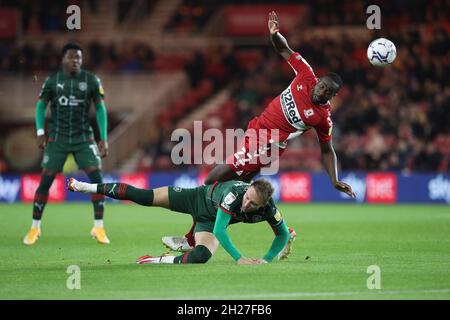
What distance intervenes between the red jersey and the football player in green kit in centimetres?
262

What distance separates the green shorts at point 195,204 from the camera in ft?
33.8

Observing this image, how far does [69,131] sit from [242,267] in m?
4.40

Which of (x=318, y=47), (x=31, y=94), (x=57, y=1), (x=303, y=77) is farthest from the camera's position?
(x=57, y=1)

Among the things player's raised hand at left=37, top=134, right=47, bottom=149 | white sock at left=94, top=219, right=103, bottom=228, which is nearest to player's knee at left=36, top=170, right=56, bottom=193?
player's raised hand at left=37, top=134, right=47, bottom=149

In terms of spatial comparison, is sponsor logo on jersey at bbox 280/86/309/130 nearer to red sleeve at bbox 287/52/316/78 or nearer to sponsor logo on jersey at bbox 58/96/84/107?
red sleeve at bbox 287/52/316/78

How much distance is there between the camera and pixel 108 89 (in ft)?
94.8

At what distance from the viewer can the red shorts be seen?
456 inches

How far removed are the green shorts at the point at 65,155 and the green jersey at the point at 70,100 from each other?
0.08 metres

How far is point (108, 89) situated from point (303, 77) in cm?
1797

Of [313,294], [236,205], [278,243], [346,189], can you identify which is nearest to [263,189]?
[236,205]

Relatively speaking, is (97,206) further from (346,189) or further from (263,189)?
(263,189)

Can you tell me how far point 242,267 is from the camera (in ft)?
31.5

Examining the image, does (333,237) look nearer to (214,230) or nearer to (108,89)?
(214,230)
